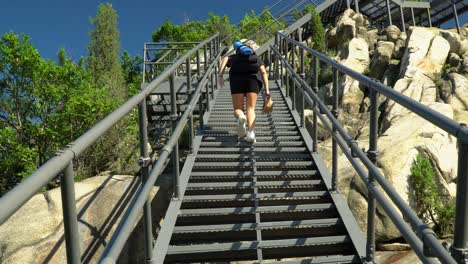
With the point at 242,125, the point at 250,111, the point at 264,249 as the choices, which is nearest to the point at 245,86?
the point at 250,111

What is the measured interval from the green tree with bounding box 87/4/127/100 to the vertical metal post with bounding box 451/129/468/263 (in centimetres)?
4266

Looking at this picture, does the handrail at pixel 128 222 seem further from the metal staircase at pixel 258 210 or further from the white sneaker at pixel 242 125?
the white sneaker at pixel 242 125

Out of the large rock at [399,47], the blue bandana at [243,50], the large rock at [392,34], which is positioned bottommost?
the blue bandana at [243,50]

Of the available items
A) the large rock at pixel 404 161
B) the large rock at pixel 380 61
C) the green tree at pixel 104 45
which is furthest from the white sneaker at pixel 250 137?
the green tree at pixel 104 45

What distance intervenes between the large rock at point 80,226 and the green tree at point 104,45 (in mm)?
36948

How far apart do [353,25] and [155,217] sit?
17.1 meters

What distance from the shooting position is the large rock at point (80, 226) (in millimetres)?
6168

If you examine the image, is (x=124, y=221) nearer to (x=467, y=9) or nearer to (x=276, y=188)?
(x=276, y=188)

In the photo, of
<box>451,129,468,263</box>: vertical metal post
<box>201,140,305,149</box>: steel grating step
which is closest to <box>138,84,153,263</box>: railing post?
<box>451,129,468,263</box>: vertical metal post

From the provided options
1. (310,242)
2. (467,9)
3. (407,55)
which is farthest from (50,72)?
(467,9)

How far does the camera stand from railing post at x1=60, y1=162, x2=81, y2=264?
1412mm

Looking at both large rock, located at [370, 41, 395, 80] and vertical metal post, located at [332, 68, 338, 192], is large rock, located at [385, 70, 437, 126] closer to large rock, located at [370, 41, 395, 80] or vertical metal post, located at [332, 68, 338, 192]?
large rock, located at [370, 41, 395, 80]

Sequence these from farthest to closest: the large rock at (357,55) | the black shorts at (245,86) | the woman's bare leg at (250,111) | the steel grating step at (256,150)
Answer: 1. the large rock at (357,55)
2. the black shorts at (245,86)
3. the woman's bare leg at (250,111)
4. the steel grating step at (256,150)

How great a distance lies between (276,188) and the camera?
4453 millimetres
